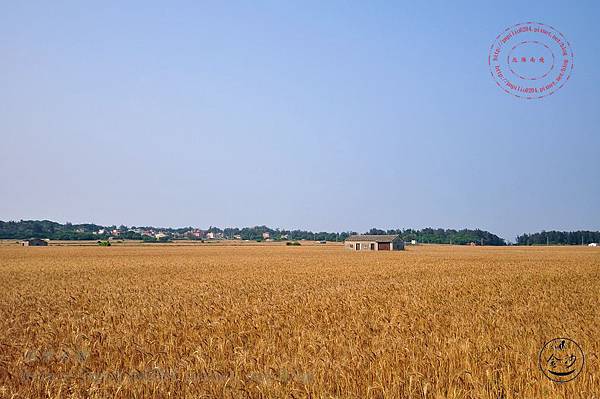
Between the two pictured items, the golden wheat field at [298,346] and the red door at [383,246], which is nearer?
the golden wheat field at [298,346]

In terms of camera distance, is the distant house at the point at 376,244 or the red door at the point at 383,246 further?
the red door at the point at 383,246

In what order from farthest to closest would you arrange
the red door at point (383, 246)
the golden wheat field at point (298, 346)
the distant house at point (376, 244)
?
the red door at point (383, 246) → the distant house at point (376, 244) → the golden wheat field at point (298, 346)

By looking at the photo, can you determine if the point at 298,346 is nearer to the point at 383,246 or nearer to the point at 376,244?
the point at 376,244

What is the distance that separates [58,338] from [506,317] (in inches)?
392

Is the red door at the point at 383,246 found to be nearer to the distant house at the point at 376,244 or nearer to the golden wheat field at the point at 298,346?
the distant house at the point at 376,244

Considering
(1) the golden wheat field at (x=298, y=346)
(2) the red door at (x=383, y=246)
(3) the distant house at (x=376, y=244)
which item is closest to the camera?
(1) the golden wheat field at (x=298, y=346)

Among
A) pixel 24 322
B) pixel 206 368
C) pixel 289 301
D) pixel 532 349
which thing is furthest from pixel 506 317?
pixel 24 322

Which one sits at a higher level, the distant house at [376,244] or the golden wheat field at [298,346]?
the distant house at [376,244]

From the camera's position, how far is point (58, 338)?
36.8 ft

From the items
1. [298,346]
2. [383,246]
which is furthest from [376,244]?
[298,346]

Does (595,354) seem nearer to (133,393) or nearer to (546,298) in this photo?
(133,393)

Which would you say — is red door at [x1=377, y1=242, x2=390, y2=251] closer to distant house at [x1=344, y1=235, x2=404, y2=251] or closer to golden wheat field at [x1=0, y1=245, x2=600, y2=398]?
distant house at [x1=344, y1=235, x2=404, y2=251]

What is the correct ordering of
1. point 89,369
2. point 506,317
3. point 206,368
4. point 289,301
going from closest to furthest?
point 206,368 < point 89,369 < point 506,317 < point 289,301

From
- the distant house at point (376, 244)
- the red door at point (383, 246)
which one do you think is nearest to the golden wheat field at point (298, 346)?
the distant house at point (376, 244)
